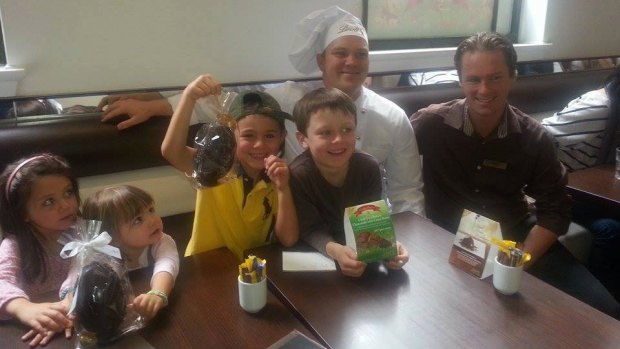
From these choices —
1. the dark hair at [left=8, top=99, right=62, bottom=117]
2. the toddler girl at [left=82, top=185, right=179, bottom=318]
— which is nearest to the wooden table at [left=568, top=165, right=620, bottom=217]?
the toddler girl at [left=82, top=185, right=179, bottom=318]

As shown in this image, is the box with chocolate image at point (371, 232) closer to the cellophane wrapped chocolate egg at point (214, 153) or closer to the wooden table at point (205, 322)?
the wooden table at point (205, 322)

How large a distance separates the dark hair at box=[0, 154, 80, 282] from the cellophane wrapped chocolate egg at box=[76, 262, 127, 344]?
43 cm

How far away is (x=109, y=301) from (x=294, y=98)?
1.34m

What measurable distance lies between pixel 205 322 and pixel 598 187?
1.64m

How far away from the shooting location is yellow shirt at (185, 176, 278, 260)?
1575 mm

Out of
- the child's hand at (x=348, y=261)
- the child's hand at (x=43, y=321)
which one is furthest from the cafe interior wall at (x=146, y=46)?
the child's hand at (x=348, y=261)

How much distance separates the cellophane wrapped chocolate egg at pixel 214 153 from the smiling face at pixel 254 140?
0.52 feet

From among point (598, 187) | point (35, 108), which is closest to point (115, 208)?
point (35, 108)

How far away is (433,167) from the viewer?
7.03 feet

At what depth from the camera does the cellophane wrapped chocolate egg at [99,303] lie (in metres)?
0.96

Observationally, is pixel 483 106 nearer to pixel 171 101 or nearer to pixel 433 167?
pixel 433 167

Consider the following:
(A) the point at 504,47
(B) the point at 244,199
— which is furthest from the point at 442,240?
(A) the point at 504,47

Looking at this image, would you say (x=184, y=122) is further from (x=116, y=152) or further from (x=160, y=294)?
(x=160, y=294)

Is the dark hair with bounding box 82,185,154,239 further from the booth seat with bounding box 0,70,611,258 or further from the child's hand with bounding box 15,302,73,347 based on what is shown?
the booth seat with bounding box 0,70,611,258
